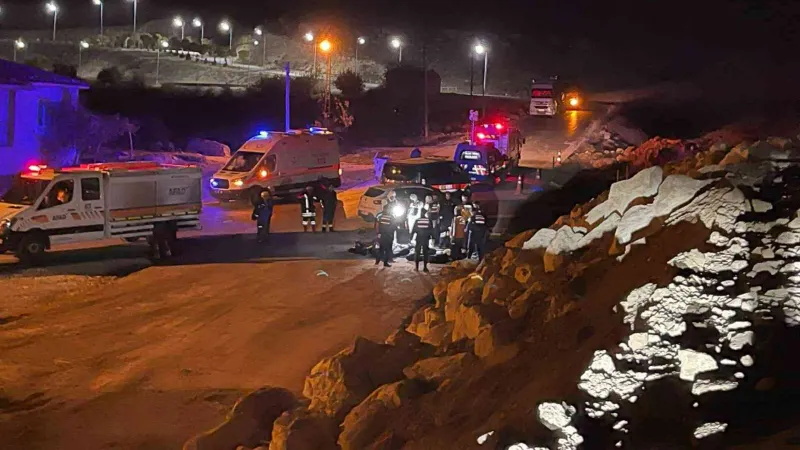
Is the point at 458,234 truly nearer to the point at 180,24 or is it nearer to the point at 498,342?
the point at 498,342

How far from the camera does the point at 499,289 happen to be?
1135cm

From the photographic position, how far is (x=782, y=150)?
11977mm

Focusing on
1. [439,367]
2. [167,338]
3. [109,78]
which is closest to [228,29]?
[109,78]

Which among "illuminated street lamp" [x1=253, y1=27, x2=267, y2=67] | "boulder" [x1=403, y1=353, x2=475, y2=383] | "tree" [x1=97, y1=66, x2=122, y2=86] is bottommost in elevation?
"boulder" [x1=403, y1=353, x2=475, y2=383]

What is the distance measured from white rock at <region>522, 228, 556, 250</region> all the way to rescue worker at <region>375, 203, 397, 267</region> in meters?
5.53

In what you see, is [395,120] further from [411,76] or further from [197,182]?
[197,182]

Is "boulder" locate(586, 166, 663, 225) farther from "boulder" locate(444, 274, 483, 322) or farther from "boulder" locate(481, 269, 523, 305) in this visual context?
"boulder" locate(444, 274, 483, 322)

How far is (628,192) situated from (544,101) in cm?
4534

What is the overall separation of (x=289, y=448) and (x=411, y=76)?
5868cm

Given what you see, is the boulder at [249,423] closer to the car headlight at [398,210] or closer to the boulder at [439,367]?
the boulder at [439,367]

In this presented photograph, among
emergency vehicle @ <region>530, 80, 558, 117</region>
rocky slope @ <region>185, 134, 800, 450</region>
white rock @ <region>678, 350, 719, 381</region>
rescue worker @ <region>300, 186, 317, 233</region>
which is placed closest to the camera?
rocky slope @ <region>185, 134, 800, 450</region>

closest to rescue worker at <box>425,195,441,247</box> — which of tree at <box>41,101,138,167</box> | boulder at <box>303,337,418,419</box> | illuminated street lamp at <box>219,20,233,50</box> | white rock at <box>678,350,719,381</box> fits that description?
boulder at <box>303,337,418,419</box>

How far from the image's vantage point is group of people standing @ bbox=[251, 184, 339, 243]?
2109cm

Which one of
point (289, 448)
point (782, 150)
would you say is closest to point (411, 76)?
point (782, 150)
